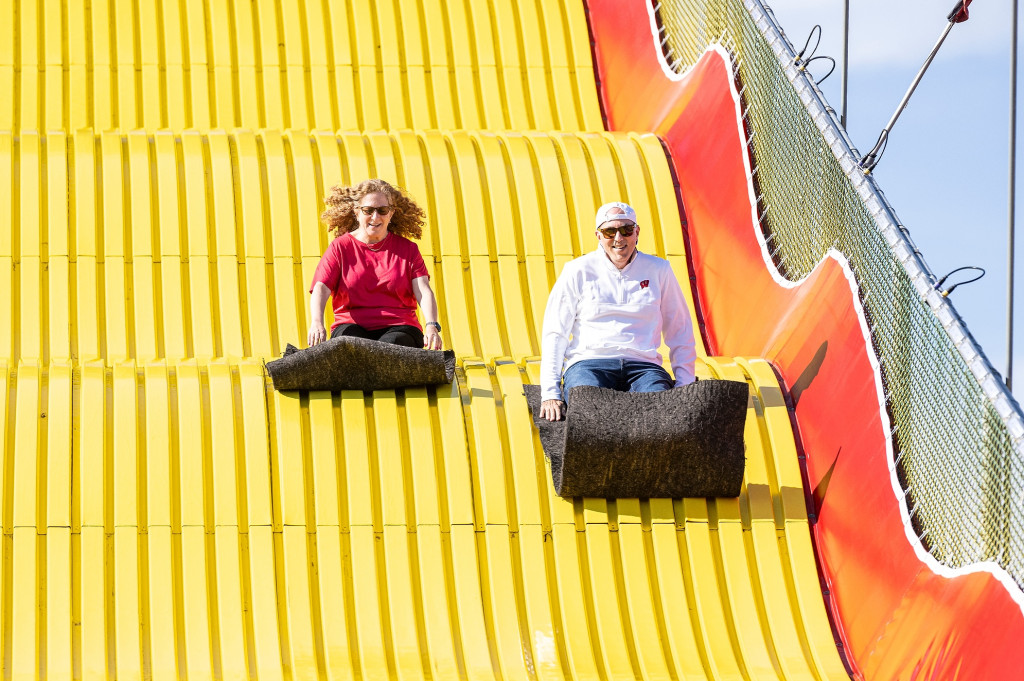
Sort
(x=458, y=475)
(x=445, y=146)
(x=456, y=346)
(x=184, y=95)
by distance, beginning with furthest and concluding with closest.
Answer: (x=184, y=95) → (x=445, y=146) → (x=456, y=346) → (x=458, y=475)

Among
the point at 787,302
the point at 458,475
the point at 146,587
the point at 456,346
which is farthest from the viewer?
the point at 456,346

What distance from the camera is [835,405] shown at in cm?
512

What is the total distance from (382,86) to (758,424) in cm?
374

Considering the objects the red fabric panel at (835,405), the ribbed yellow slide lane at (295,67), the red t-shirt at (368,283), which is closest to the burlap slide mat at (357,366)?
the red t-shirt at (368,283)

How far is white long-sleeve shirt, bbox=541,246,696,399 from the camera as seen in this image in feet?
16.5

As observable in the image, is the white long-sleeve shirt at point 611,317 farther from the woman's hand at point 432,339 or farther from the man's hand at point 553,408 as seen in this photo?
the woman's hand at point 432,339

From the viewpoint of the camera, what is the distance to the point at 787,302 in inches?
229

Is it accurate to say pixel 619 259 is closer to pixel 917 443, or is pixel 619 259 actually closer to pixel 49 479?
pixel 917 443

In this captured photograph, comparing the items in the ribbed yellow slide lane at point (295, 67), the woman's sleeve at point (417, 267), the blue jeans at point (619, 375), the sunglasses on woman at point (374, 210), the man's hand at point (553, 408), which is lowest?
the man's hand at point (553, 408)

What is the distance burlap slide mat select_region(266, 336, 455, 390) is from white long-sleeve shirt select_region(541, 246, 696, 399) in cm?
42

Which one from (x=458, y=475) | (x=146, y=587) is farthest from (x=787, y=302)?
(x=146, y=587)

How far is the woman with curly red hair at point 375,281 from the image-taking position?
538cm

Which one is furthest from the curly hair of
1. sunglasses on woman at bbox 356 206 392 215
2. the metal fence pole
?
the metal fence pole

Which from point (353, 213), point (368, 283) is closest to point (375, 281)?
point (368, 283)
